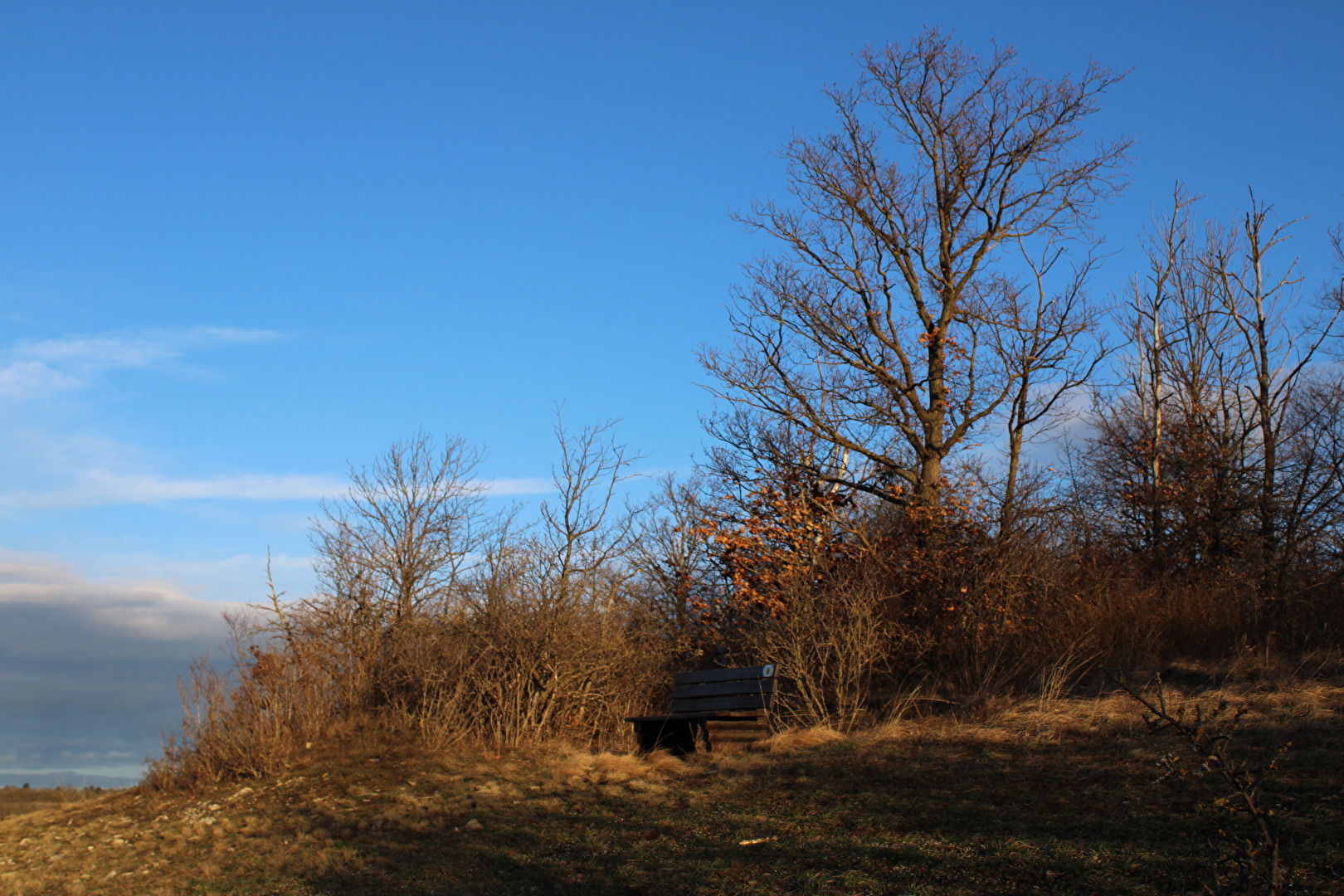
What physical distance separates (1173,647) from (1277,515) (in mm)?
5240

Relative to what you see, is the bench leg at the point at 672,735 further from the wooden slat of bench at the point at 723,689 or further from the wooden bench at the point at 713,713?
→ the wooden slat of bench at the point at 723,689

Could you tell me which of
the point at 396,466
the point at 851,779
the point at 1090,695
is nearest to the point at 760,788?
the point at 851,779

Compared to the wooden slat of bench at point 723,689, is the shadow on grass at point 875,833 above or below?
below

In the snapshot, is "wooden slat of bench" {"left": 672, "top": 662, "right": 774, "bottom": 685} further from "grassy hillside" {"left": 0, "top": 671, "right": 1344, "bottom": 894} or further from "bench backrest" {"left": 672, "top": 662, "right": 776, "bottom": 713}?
"grassy hillside" {"left": 0, "top": 671, "right": 1344, "bottom": 894}

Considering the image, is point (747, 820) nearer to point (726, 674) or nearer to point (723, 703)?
point (723, 703)

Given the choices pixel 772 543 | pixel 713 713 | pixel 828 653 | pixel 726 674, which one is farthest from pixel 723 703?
pixel 772 543

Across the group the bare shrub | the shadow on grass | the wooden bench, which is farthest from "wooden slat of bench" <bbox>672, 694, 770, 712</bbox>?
the shadow on grass

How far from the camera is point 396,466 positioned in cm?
2138

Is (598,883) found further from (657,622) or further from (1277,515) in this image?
(1277,515)

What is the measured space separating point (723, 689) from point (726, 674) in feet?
0.63

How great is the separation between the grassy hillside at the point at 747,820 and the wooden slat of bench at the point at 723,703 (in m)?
1.05

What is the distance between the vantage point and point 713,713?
40.3ft

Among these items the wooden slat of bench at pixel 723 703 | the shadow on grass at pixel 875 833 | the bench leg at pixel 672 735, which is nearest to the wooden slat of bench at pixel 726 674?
the wooden slat of bench at pixel 723 703

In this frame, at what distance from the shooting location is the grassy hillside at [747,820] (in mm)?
6215
